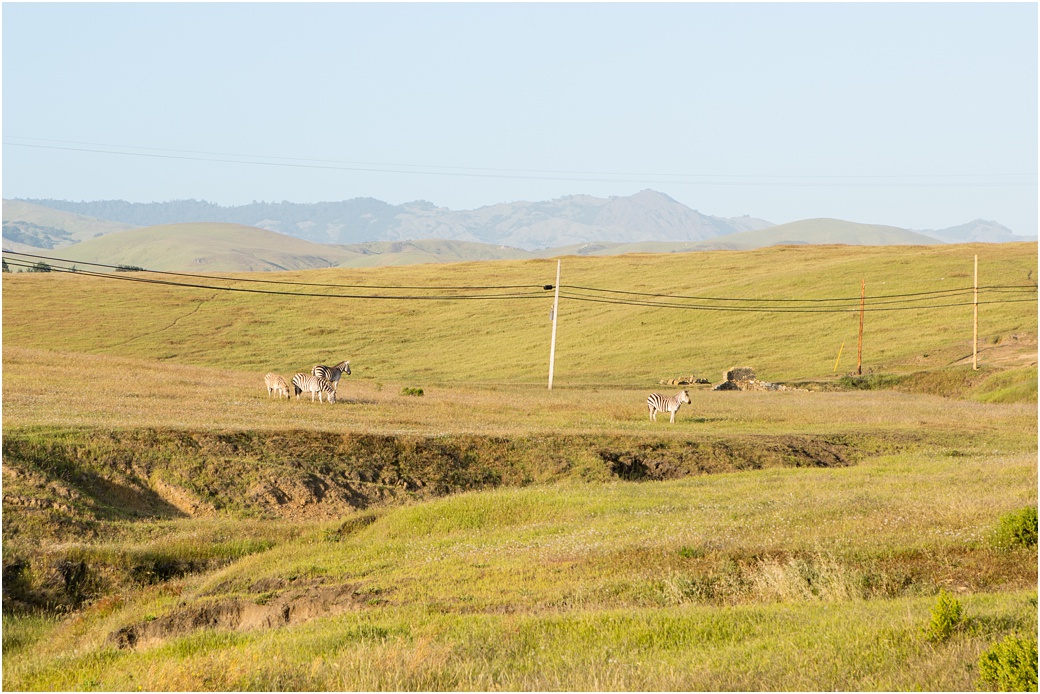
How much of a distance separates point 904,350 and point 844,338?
770 cm

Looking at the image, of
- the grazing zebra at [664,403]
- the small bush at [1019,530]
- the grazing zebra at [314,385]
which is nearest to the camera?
the small bush at [1019,530]

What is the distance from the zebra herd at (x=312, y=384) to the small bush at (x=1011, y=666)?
3514cm

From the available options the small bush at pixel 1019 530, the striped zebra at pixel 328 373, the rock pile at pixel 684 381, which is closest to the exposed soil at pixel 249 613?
the small bush at pixel 1019 530

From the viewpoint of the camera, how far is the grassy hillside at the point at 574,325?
80750 mm

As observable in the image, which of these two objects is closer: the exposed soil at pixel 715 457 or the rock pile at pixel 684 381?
the exposed soil at pixel 715 457

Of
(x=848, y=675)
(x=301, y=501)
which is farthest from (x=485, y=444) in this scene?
(x=848, y=675)

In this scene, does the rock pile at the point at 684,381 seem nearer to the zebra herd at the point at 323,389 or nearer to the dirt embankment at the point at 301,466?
the zebra herd at the point at 323,389

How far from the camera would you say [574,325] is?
341 ft

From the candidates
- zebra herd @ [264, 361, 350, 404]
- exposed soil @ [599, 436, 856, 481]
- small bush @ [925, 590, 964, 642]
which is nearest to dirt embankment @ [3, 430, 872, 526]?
exposed soil @ [599, 436, 856, 481]

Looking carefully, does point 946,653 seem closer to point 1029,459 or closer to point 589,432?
point 1029,459

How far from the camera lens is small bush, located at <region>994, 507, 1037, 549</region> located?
16.1 meters

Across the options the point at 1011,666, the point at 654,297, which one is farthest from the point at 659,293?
the point at 1011,666

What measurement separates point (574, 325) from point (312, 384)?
62.8 meters

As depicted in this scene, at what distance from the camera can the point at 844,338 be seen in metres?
87.2
